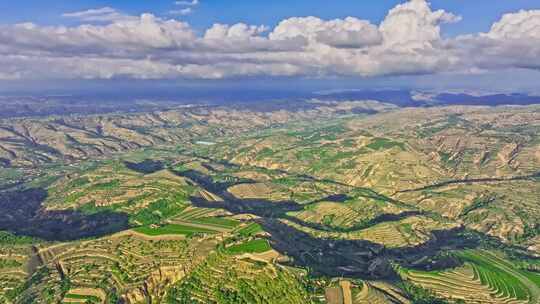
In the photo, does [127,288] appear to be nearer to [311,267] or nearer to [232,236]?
[232,236]

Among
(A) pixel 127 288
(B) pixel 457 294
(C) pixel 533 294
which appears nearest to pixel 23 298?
(A) pixel 127 288

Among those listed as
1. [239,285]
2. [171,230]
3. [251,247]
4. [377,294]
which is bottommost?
[377,294]

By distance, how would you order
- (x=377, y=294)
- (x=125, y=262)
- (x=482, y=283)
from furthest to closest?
1. (x=482, y=283)
2. (x=125, y=262)
3. (x=377, y=294)

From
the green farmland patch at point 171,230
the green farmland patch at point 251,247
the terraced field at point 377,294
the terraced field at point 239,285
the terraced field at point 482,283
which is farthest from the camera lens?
the green farmland patch at point 171,230

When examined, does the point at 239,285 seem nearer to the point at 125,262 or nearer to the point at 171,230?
the point at 125,262

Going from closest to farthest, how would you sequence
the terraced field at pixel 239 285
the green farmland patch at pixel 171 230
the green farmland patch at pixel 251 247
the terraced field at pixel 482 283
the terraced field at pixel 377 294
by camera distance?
the terraced field at pixel 239 285
the terraced field at pixel 377 294
the green farmland patch at pixel 251 247
the terraced field at pixel 482 283
the green farmland patch at pixel 171 230

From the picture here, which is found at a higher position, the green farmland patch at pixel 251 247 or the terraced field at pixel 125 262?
the green farmland patch at pixel 251 247

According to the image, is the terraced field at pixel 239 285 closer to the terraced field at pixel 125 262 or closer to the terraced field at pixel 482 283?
the terraced field at pixel 125 262

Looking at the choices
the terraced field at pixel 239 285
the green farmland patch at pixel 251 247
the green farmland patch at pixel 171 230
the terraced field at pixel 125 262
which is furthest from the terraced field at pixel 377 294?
the green farmland patch at pixel 171 230

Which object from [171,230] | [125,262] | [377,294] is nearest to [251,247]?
[171,230]

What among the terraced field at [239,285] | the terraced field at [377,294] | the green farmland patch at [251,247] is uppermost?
the green farmland patch at [251,247]

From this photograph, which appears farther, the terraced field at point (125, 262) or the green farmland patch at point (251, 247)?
the green farmland patch at point (251, 247)
